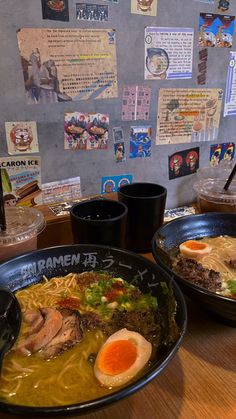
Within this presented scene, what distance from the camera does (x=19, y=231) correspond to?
137 centimetres

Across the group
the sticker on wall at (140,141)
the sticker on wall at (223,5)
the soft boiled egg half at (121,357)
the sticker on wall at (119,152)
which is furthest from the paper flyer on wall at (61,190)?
the sticker on wall at (223,5)

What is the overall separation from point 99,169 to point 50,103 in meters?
0.45

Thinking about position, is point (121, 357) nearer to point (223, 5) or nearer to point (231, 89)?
point (231, 89)

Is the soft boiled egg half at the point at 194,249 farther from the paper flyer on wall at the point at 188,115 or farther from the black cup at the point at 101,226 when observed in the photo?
the paper flyer on wall at the point at 188,115

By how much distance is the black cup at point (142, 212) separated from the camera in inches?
61.6

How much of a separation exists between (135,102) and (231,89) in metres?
0.75

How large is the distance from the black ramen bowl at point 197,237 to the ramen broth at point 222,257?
4 cm

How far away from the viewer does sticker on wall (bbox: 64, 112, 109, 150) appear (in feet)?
5.73

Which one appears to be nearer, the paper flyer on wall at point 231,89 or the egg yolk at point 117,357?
the egg yolk at point 117,357

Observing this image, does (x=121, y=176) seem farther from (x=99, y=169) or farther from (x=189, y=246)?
(x=189, y=246)

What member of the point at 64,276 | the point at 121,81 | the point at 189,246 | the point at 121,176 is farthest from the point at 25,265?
the point at 121,81

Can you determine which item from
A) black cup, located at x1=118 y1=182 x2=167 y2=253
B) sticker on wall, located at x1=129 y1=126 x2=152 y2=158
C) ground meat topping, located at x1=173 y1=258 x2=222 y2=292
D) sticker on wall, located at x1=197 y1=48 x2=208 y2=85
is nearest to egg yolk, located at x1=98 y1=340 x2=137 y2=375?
ground meat topping, located at x1=173 y1=258 x2=222 y2=292

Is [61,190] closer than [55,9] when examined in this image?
No

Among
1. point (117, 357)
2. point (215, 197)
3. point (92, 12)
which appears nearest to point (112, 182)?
point (215, 197)
